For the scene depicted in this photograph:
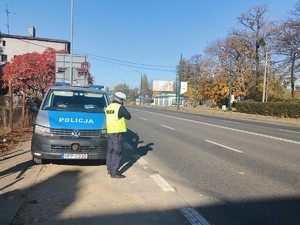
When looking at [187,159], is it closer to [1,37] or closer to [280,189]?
[280,189]

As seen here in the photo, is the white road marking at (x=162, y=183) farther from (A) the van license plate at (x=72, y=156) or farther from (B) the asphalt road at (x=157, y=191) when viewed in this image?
(A) the van license plate at (x=72, y=156)

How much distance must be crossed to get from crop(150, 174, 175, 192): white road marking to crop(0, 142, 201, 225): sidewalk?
18 millimetres

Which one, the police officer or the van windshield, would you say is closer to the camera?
the police officer

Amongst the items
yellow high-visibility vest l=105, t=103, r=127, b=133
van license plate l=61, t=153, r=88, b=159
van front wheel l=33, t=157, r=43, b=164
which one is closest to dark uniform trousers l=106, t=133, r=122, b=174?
yellow high-visibility vest l=105, t=103, r=127, b=133

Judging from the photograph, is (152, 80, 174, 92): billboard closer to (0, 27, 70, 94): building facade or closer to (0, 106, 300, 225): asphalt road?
(0, 27, 70, 94): building facade

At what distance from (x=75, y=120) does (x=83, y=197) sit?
93.7 inches

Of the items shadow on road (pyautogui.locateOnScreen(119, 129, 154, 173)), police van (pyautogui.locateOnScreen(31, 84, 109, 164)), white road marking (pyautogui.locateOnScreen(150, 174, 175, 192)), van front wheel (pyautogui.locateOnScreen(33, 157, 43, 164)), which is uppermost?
police van (pyautogui.locateOnScreen(31, 84, 109, 164))

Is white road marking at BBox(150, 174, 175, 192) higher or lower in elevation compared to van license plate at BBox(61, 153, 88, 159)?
lower

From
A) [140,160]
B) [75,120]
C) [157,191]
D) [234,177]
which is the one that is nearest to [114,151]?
[75,120]

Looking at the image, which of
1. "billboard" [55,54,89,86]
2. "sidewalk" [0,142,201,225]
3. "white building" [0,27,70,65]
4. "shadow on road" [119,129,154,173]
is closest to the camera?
"sidewalk" [0,142,201,225]

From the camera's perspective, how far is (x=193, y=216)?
4.86 meters

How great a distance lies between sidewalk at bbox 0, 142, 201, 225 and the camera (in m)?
4.73

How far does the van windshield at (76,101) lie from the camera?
28.1 ft

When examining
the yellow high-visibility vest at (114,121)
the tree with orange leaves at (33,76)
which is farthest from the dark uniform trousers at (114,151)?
the tree with orange leaves at (33,76)
